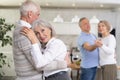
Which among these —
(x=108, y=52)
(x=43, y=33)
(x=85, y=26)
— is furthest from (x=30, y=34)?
(x=85, y=26)

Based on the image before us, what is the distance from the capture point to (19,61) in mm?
2090

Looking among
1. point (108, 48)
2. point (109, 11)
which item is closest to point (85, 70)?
point (108, 48)

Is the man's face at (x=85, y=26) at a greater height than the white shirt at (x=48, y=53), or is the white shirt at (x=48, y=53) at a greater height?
the man's face at (x=85, y=26)

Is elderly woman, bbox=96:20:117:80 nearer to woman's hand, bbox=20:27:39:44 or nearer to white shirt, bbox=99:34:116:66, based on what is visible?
white shirt, bbox=99:34:116:66

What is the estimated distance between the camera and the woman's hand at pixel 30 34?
1.99 meters

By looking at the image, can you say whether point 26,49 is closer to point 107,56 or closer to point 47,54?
point 47,54

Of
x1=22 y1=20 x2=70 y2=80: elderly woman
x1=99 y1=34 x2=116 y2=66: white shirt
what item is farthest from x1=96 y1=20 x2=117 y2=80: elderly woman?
x1=22 y1=20 x2=70 y2=80: elderly woman

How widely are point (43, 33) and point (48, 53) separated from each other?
159 mm

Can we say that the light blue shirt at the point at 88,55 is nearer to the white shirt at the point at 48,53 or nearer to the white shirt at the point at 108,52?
the white shirt at the point at 108,52

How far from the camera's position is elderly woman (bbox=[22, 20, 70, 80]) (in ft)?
6.37

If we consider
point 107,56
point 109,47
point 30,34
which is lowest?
point 107,56

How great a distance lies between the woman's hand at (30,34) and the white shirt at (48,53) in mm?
43

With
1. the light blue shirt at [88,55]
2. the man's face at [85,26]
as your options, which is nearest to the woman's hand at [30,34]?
the light blue shirt at [88,55]

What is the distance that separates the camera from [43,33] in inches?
79.6
